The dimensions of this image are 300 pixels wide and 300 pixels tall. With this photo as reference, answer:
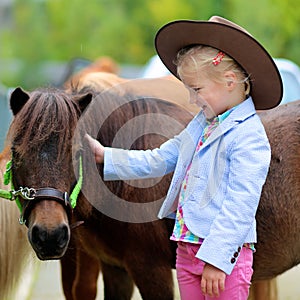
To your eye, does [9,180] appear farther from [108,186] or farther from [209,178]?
[209,178]

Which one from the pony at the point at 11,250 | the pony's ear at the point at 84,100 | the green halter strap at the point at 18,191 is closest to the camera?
the green halter strap at the point at 18,191

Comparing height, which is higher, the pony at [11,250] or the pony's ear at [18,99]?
the pony's ear at [18,99]

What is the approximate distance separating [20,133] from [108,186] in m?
0.59

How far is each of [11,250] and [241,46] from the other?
1695mm

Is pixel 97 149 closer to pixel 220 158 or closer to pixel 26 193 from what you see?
pixel 26 193

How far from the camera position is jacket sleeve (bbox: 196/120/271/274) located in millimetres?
2795

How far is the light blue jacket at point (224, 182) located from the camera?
9.21 feet

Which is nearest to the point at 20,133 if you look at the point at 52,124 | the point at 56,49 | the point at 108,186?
the point at 52,124

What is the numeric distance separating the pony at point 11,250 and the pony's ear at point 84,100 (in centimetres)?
81

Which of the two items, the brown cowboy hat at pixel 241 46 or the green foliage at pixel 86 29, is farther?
the green foliage at pixel 86 29

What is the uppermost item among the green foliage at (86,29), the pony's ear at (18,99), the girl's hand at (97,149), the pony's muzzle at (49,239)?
the green foliage at (86,29)

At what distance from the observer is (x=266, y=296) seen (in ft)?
15.5

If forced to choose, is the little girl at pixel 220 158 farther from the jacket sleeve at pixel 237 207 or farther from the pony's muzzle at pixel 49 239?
the pony's muzzle at pixel 49 239

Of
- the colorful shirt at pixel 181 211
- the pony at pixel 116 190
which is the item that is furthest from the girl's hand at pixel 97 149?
the colorful shirt at pixel 181 211
